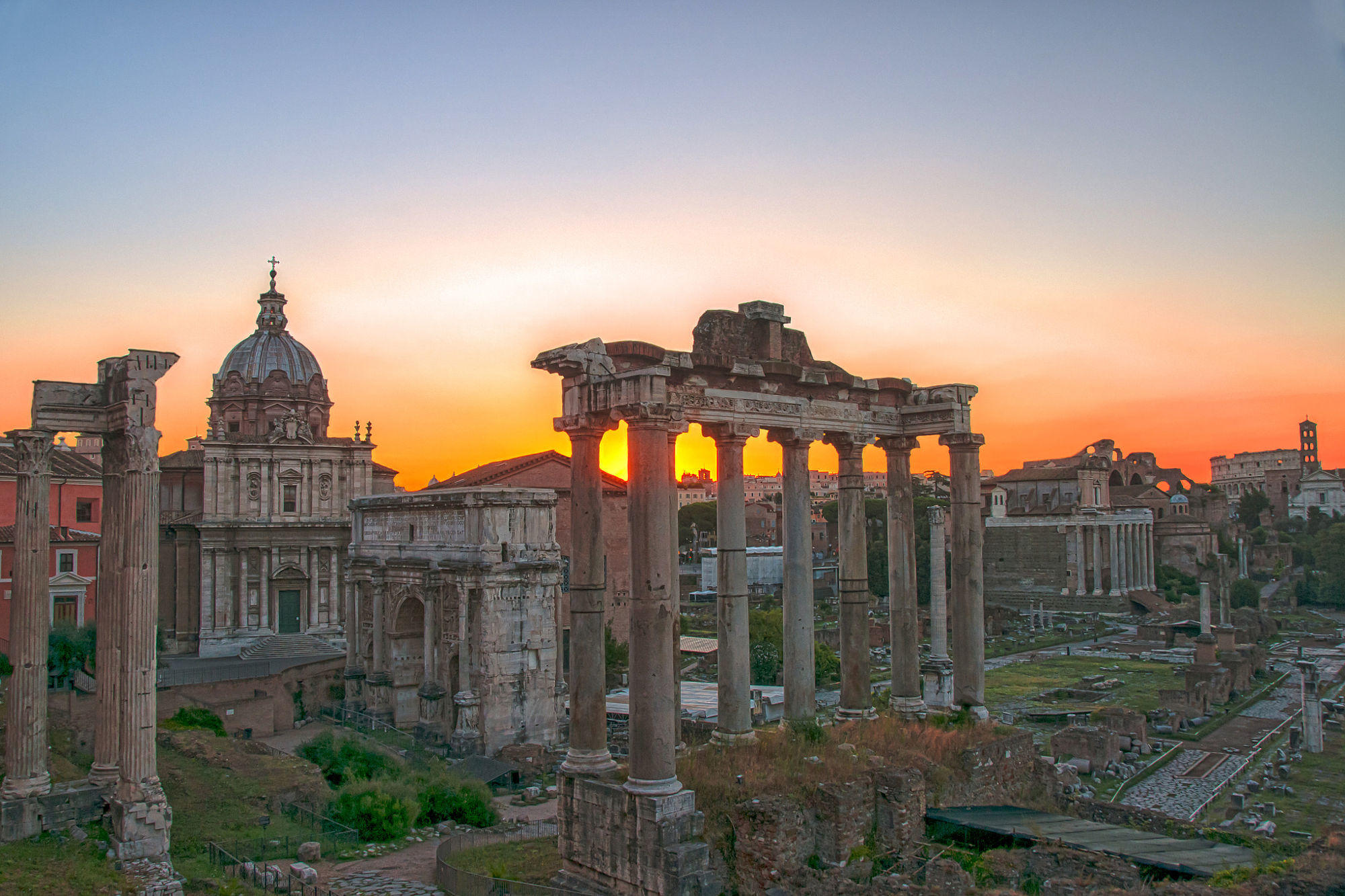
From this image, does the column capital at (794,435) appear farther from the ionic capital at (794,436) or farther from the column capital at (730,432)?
the column capital at (730,432)

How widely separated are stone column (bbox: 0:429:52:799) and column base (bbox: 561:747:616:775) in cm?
864

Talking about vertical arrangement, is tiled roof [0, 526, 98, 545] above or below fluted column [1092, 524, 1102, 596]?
above

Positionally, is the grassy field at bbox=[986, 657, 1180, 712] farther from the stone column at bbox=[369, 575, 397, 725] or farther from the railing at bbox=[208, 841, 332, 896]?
the railing at bbox=[208, 841, 332, 896]

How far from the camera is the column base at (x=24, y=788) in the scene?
14711 millimetres

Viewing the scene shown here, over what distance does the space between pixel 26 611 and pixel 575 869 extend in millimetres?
9370

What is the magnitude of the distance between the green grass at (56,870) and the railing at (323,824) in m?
4.64

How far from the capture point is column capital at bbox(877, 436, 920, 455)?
1612cm

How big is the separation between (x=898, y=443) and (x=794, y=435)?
8.39ft

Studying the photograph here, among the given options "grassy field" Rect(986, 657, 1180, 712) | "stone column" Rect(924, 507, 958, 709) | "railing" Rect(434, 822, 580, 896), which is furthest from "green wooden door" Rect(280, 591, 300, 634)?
"grassy field" Rect(986, 657, 1180, 712)

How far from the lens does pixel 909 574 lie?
52.6 feet

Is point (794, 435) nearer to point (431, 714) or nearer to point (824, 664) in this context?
point (431, 714)

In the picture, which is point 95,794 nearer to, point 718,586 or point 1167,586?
point 718,586

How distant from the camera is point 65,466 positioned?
108 ft

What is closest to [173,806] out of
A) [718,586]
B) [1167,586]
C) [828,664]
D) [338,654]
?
[718,586]
